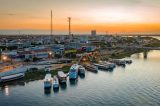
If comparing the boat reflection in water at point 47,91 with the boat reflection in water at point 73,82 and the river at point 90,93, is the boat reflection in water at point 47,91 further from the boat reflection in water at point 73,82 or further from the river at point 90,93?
the boat reflection in water at point 73,82

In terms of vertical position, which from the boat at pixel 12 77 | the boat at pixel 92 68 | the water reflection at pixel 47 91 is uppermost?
the boat at pixel 12 77

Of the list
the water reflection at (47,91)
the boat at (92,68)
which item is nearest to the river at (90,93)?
the water reflection at (47,91)

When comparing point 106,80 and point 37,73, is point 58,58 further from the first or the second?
point 106,80

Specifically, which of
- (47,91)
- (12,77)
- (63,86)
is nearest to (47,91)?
(47,91)

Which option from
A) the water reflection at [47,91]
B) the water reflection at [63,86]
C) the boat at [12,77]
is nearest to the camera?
the water reflection at [47,91]

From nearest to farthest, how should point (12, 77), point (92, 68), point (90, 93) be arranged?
point (90, 93)
point (12, 77)
point (92, 68)

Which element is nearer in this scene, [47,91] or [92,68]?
[47,91]

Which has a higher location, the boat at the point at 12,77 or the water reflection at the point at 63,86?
the boat at the point at 12,77

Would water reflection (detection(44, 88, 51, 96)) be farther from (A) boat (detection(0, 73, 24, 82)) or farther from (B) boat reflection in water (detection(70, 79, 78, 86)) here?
(A) boat (detection(0, 73, 24, 82))

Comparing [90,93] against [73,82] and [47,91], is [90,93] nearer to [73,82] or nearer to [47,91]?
[47,91]
